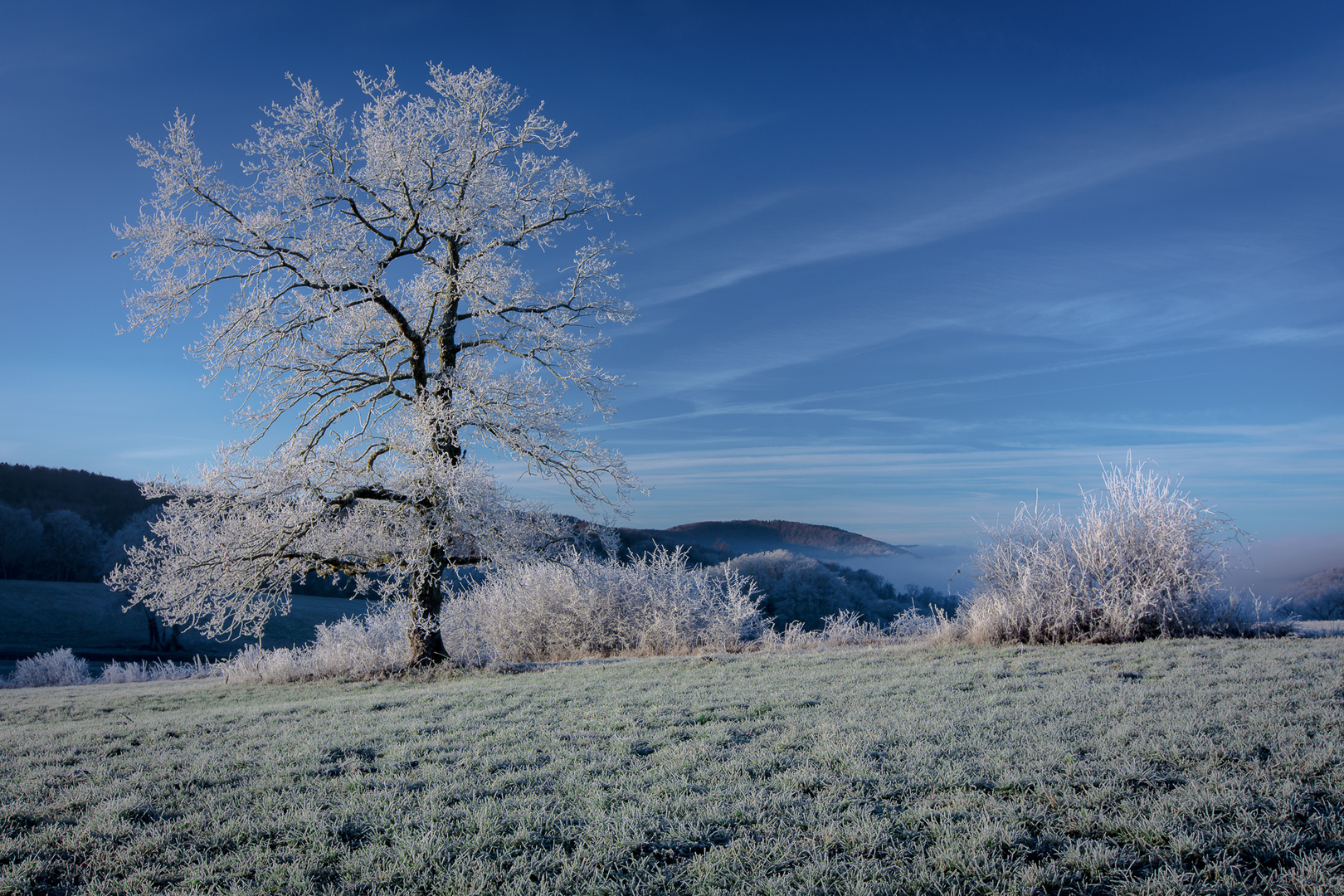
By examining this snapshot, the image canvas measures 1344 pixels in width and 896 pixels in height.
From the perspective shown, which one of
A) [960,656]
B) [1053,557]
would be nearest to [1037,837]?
[960,656]

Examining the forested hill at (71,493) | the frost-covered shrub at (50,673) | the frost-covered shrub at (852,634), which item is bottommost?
the frost-covered shrub at (50,673)

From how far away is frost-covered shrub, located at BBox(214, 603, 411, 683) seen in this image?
13609mm

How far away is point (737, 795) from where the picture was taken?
4.23 meters

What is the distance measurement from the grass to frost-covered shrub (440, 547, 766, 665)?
30.6 ft

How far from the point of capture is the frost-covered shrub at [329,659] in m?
13.6

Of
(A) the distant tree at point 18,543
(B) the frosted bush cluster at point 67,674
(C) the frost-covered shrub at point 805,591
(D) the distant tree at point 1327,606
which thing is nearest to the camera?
(B) the frosted bush cluster at point 67,674

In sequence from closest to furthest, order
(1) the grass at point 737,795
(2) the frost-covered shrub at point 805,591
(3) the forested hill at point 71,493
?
(1) the grass at point 737,795, (2) the frost-covered shrub at point 805,591, (3) the forested hill at point 71,493

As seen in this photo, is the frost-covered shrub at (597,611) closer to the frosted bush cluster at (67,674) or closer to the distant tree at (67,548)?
the frosted bush cluster at (67,674)

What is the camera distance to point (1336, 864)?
10.6 ft

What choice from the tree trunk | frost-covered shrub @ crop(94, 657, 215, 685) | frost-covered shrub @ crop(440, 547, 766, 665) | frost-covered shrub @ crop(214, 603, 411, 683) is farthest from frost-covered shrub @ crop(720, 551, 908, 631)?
frost-covered shrub @ crop(94, 657, 215, 685)

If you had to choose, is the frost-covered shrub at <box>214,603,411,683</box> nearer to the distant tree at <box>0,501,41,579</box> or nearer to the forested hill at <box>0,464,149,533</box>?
the distant tree at <box>0,501,41,579</box>

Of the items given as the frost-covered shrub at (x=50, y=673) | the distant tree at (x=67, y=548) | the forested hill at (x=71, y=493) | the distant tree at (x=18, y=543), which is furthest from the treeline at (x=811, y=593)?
the forested hill at (x=71, y=493)

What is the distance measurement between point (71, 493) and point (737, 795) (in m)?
88.4

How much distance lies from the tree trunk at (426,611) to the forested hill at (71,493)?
213 ft
